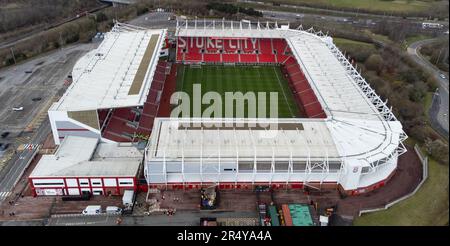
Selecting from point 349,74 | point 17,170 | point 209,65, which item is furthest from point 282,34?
point 17,170

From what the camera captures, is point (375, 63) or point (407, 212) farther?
point (375, 63)

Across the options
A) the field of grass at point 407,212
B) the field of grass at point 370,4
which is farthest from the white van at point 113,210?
the field of grass at point 370,4

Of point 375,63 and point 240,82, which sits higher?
point 375,63

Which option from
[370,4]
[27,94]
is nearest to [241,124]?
[27,94]

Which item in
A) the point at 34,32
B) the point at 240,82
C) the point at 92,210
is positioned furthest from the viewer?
the point at 34,32

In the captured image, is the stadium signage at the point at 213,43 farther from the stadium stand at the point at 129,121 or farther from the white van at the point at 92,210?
the white van at the point at 92,210

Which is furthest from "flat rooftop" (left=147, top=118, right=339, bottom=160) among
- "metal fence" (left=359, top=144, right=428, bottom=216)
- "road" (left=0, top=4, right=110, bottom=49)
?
"road" (left=0, top=4, right=110, bottom=49)

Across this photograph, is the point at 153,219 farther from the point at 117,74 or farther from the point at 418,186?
the point at 418,186
